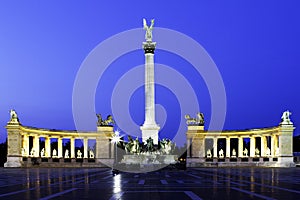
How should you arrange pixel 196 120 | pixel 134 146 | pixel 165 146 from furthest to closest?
pixel 196 120 < pixel 165 146 < pixel 134 146

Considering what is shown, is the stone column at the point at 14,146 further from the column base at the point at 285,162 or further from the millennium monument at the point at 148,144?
the column base at the point at 285,162

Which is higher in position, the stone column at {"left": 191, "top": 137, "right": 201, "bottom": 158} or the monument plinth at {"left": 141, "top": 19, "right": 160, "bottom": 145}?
the monument plinth at {"left": 141, "top": 19, "right": 160, "bottom": 145}

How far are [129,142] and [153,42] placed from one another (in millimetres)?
19666

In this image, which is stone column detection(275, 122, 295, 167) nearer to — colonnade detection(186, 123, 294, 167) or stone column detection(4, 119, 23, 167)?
colonnade detection(186, 123, 294, 167)

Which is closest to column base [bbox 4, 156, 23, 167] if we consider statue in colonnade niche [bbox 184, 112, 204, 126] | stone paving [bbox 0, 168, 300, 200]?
statue in colonnade niche [bbox 184, 112, 204, 126]

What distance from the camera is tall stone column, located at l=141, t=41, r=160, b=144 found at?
7938 centimetres

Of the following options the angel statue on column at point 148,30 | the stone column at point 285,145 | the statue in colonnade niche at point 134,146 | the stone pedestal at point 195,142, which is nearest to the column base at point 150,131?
the statue in colonnade niche at point 134,146

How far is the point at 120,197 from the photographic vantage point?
63.4 feet

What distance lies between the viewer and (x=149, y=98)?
80.9m

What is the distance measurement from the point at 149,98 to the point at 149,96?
0.34m

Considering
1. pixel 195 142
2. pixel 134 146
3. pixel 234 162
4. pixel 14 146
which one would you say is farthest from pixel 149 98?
pixel 14 146

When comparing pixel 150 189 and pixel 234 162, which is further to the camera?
pixel 234 162

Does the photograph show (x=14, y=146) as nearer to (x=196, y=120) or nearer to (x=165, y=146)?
(x=165, y=146)

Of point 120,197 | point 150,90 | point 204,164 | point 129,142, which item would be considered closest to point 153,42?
point 150,90
